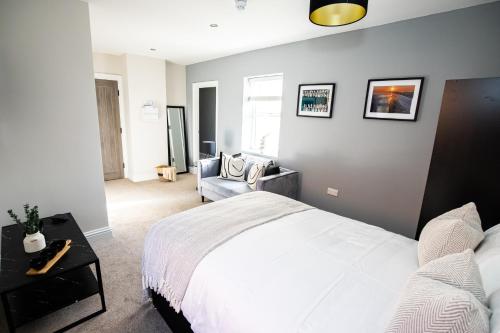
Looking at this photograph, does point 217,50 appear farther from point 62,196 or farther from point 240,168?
point 62,196

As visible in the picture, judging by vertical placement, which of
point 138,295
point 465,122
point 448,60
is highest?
point 448,60

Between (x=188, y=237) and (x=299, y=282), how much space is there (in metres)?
0.74

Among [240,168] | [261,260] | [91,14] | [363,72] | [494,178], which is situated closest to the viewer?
[261,260]

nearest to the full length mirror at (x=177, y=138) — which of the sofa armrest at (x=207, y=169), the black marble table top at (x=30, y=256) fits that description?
the sofa armrest at (x=207, y=169)

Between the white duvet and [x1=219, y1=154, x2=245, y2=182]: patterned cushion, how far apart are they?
216 cm

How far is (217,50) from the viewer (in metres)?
3.98

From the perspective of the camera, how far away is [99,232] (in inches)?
109

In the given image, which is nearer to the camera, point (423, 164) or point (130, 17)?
point (423, 164)

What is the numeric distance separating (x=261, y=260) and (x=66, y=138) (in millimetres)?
2372

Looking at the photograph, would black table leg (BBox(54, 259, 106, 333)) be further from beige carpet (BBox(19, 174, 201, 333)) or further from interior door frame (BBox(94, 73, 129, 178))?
interior door frame (BBox(94, 73, 129, 178))

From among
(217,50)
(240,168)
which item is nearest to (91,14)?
(217,50)

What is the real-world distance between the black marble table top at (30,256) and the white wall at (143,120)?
291 centimetres

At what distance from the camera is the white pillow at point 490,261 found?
0.89 meters

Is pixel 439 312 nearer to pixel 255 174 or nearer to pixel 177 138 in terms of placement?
pixel 255 174
